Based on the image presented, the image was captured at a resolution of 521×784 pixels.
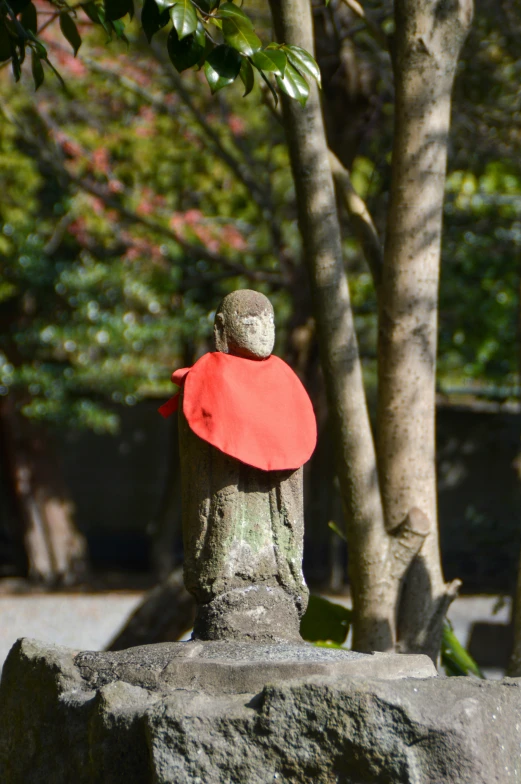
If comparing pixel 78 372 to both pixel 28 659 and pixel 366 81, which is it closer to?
pixel 366 81

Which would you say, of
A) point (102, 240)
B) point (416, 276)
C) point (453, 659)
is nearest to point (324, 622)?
point (453, 659)

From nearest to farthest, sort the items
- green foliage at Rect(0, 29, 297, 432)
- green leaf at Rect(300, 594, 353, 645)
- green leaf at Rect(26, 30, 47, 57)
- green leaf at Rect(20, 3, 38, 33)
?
green leaf at Rect(26, 30, 47, 57)
green leaf at Rect(20, 3, 38, 33)
green leaf at Rect(300, 594, 353, 645)
green foliage at Rect(0, 29, 297, 432)

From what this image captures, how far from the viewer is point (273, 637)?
301 centimetres

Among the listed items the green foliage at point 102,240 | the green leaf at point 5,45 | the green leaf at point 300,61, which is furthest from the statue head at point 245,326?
the green foliage at point 102,240

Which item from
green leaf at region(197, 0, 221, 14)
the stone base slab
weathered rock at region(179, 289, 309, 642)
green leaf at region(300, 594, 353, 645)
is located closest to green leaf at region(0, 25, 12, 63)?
green leaf at region(197, 0, 221, 14)

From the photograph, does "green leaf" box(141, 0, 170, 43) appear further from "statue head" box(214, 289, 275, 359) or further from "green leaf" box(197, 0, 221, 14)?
"statue head" box(214, 289, 275, 359)

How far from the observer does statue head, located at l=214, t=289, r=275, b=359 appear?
314 cm

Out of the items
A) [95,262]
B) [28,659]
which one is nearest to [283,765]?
[28,659]

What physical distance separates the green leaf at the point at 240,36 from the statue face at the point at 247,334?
0.87m

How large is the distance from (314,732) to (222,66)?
81.0 inches

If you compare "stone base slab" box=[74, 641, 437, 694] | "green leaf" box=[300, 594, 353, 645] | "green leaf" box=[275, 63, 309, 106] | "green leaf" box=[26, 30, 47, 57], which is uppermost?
"green leaf" box=[26, 30, 47, 57]

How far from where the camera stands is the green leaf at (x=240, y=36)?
289 cm

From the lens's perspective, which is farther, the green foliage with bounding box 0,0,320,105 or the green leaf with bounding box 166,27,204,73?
the green leaf with bounding box 166,27,204,73

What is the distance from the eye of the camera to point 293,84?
3031 mm
